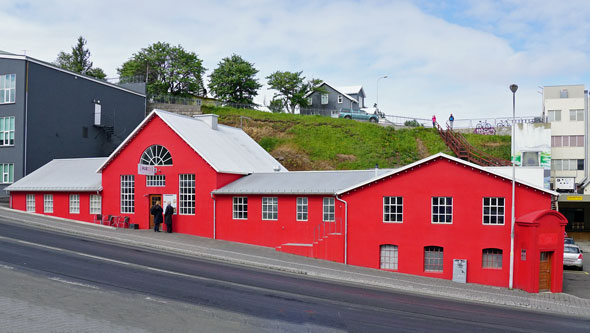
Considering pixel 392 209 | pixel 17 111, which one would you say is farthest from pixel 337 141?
pixel 392 209

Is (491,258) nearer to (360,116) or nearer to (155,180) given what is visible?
(155,180)

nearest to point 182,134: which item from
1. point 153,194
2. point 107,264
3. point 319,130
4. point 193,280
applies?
point 153,194

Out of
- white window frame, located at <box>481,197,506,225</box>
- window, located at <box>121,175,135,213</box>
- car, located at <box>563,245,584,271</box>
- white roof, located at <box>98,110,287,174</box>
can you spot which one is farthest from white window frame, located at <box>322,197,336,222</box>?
car, located at <box>563,245,584,271</box>

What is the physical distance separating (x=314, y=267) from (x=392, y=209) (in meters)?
5.27

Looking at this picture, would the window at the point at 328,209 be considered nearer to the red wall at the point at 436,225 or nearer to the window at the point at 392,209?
the red wall at the point at 436,225

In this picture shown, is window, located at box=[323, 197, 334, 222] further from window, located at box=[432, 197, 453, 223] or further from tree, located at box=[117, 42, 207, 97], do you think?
tree, located at box=[117, 42, 207, 97]

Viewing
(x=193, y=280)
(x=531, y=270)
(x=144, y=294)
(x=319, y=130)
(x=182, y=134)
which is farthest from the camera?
(x=319, y=130)

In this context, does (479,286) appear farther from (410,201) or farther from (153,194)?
(153,194)

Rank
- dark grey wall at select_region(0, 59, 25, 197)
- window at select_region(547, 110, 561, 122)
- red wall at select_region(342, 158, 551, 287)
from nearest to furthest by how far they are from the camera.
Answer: red wall at select_region(342, 158, 551, 287) → dark grey wall at select_region(0, 59, 25, 197) → window at select_region(547, 110, 561, 122)

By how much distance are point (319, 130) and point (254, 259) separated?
36600mm

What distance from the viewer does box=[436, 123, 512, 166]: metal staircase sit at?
52469mm

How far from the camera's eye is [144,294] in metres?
15.8

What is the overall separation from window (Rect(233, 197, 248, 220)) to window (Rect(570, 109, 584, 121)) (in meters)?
41.7

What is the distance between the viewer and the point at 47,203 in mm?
36844
